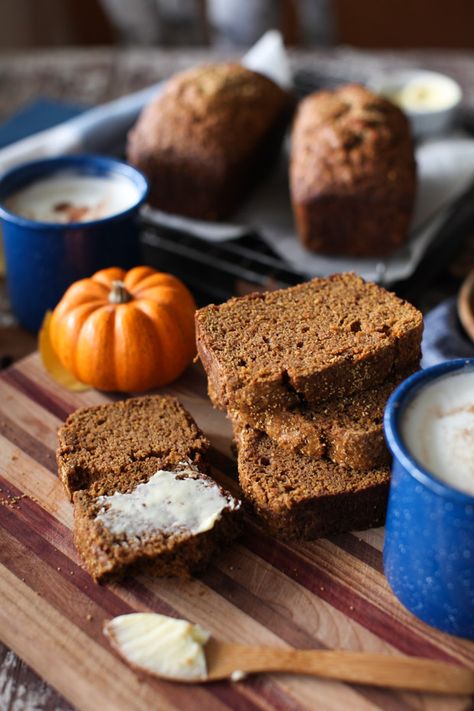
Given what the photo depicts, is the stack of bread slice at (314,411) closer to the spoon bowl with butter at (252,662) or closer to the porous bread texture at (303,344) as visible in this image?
the porous bread texture at (303,344)

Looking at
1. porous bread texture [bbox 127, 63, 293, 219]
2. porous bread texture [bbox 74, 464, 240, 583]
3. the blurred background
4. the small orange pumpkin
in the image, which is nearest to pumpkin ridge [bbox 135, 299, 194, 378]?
the small orange pumpkin

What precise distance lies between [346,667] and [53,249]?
4.55 ft

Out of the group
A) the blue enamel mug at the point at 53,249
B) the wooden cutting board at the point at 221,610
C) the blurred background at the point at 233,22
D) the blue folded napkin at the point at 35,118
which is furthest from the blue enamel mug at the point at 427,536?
the blurred background at the point at 233,22

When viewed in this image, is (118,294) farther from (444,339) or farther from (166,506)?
(444,339)

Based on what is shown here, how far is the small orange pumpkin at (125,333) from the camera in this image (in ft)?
7.04

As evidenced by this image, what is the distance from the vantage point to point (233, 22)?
495cm

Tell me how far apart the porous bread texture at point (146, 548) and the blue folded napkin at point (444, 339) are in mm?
927

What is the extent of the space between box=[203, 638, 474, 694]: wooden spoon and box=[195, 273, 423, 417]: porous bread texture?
49cm

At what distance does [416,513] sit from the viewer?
1.45m

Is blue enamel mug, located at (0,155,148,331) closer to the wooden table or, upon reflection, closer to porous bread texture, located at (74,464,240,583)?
the wooden table

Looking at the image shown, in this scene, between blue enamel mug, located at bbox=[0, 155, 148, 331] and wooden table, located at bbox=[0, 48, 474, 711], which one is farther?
blue enamel mug, located at bbox=[0, 155, 148, 331]

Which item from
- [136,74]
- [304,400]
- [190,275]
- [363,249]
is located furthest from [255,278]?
[136,74]

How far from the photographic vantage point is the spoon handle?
1478 mm

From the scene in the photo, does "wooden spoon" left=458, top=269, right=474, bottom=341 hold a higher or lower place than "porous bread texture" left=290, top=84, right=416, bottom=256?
lower
